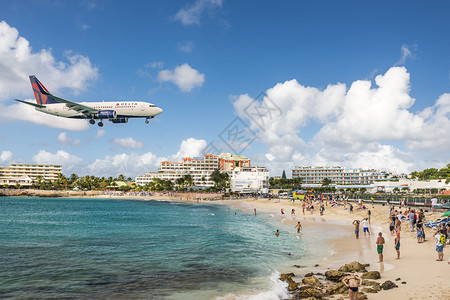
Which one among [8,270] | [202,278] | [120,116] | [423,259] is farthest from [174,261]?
[120,116]

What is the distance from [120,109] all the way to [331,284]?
1829 inches

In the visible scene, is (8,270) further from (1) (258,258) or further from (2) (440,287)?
(2) (440,287)

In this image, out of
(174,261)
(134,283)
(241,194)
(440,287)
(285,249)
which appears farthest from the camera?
(241,194)

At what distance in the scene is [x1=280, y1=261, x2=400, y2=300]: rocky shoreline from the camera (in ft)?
45.0

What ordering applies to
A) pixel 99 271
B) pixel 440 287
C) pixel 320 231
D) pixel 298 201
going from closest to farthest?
pixel 440 287 → pixel 99 271 → pixel 320 231 → pixel 298 201

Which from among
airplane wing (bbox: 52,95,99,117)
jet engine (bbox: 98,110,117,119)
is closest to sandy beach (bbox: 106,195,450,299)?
jet engine (bbox: 98,110,117,119)

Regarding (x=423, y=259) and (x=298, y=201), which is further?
(x=298, y=201)

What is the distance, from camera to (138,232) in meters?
40.5

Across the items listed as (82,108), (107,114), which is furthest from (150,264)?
(82,108)

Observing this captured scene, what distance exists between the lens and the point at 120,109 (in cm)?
5328

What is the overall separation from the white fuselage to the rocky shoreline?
42.6 m

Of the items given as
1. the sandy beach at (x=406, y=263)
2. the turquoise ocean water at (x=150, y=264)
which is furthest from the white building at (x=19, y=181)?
the sandy beach at (x=406, y=263)

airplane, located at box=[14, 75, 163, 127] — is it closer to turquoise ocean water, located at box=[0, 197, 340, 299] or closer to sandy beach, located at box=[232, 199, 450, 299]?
turquoise ocean water, located at box=[0, 197, 340, 299]

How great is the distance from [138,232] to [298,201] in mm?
61549
